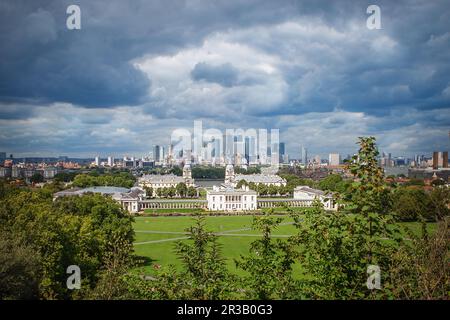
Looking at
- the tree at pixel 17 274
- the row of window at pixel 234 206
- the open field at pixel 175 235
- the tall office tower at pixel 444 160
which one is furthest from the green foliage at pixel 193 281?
the tall office tower at pixel 444 160

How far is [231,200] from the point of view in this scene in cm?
7975

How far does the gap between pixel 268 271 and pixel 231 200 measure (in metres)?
71.1

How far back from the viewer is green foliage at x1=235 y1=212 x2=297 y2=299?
8203 millimetres

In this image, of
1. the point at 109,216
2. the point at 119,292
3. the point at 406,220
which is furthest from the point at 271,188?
the point at 119,292

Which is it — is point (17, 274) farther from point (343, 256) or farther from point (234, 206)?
point (234, 206)

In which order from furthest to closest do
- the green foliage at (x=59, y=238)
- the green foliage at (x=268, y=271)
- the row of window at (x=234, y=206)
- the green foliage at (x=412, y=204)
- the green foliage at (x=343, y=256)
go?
1. the row of window at (x=234, y=206)
2. the green foliage at (x=412, y=204)
3. the green foliage at (x=59, y=238)
4. the green foliage at (x=268, y=271)
5. the green foliage at (x=343, y=256)

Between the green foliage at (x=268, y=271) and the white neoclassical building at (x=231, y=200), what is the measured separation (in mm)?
67734

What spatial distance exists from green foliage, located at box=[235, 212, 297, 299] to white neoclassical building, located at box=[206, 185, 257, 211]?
67734 millimetres

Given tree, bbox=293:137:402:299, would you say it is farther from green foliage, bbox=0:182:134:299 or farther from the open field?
the open field

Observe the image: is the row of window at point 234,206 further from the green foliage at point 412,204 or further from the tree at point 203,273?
the tree at point 203,273

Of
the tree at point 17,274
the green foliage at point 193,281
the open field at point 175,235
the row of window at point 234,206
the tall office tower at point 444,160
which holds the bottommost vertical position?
the row of window at point 234,206

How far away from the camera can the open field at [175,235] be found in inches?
1289
